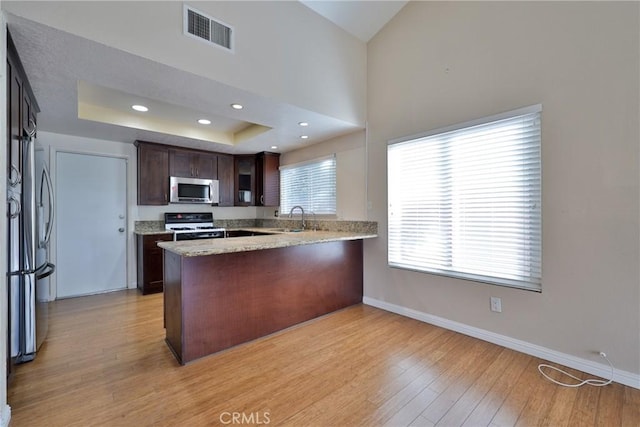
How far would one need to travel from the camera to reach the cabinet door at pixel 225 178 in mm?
5027

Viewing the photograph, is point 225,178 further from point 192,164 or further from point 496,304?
point 496,304

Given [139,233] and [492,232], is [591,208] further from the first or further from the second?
[139,233]

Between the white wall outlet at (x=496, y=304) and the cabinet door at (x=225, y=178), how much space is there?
4197 mm

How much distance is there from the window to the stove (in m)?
2.92

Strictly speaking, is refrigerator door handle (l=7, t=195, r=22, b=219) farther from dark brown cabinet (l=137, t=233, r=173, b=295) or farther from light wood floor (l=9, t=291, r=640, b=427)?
dark brown cabinet (l=137, t=233, r=173, b=295)

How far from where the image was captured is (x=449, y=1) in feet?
9.13

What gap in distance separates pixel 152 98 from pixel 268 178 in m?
2.52

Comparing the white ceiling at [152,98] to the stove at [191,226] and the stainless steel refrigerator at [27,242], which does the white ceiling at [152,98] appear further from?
the stove at [191,226]

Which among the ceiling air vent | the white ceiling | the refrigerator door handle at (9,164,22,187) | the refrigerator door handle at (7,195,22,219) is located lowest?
the refrigerator door handle at (7,195,22,219)

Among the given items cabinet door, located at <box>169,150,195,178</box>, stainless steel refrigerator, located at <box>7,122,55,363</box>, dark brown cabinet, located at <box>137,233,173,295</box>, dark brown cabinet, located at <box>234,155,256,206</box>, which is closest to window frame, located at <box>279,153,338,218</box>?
dark brown cabinet, located at <box>234,155,256,206</box>

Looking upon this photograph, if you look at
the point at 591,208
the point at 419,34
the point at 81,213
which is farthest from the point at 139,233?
the point at 591,208

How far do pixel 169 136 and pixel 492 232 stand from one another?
409cm

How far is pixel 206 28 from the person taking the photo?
2178 mm

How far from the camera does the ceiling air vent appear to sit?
2096mm
